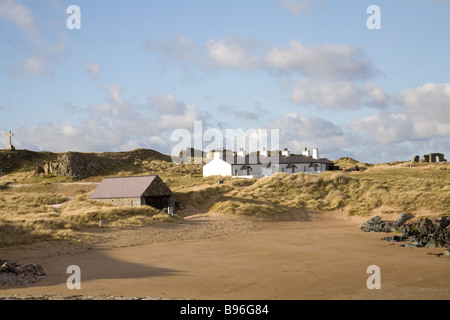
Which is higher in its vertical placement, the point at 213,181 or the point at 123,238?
the point at 213,181

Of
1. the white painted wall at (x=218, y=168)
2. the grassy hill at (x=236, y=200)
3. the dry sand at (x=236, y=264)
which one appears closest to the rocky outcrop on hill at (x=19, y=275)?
the dry sand at (x=236, y=264)

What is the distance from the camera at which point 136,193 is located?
46.2 metres

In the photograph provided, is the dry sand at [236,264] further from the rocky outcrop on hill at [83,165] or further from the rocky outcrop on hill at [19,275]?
the rocky outcrop on hill at [83,165]

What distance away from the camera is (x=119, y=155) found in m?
109

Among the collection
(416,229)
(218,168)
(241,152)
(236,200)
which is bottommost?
(416,229)

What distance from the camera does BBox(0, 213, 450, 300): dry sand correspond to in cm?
1923

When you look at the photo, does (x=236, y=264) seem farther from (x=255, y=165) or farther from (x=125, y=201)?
(x=255, y=165)

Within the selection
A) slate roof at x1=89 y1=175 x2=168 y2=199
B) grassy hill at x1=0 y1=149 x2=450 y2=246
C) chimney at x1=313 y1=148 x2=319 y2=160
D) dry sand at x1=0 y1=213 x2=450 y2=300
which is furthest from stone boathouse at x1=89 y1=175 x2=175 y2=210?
chimney at x1=313 y1=148 x2=319 y2=160

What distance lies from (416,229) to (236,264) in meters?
18.4

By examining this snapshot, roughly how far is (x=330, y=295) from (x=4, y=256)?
20.3m

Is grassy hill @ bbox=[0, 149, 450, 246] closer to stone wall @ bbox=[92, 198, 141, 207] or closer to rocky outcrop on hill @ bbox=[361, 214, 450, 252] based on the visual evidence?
stone wall @ bbox=[92, 198, 141, 207]

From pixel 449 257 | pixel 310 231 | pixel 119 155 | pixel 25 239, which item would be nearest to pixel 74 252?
pixel 25 239

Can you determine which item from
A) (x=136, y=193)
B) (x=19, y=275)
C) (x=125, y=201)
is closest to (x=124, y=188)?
(x=125, y=201)
